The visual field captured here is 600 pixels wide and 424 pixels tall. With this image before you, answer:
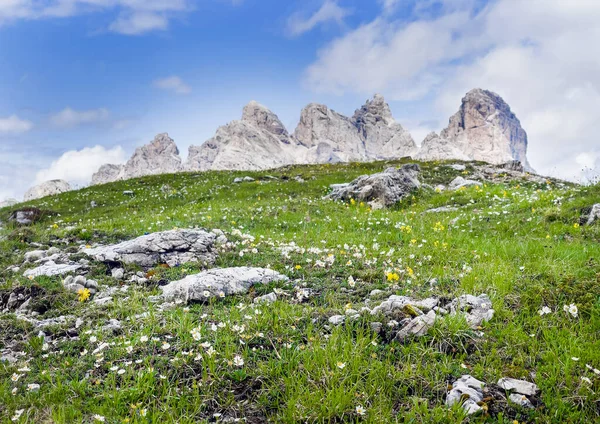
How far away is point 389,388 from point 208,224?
33.8 ft

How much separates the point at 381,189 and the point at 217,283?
14086 mm

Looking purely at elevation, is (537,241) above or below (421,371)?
above

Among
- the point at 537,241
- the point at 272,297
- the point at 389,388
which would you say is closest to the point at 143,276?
the point at 272,297

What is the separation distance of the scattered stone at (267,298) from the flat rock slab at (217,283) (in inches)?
23.5

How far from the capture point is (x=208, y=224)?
13367 mm

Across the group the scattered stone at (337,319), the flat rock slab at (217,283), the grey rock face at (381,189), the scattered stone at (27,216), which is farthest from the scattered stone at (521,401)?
the scattered stone at (27,216)

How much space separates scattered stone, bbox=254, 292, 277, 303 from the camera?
20.5ft

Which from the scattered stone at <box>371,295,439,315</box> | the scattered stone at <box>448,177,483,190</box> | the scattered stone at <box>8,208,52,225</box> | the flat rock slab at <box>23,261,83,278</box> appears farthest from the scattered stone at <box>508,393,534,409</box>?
the scattered stone at <box>8,208,52,225</box>

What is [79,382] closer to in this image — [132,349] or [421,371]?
[132,349]

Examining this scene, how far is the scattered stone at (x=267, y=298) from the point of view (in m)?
6.24

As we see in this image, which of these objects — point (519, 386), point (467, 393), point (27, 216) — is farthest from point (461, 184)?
point (27, 216)

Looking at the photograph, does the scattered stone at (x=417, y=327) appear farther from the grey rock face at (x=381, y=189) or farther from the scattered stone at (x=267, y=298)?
the grey rock face at (x=381, y=189)

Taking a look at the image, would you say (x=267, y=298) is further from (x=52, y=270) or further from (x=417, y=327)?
(x=52, y=270)

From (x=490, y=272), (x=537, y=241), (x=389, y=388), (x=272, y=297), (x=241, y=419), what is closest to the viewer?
(x=241, y=419)
